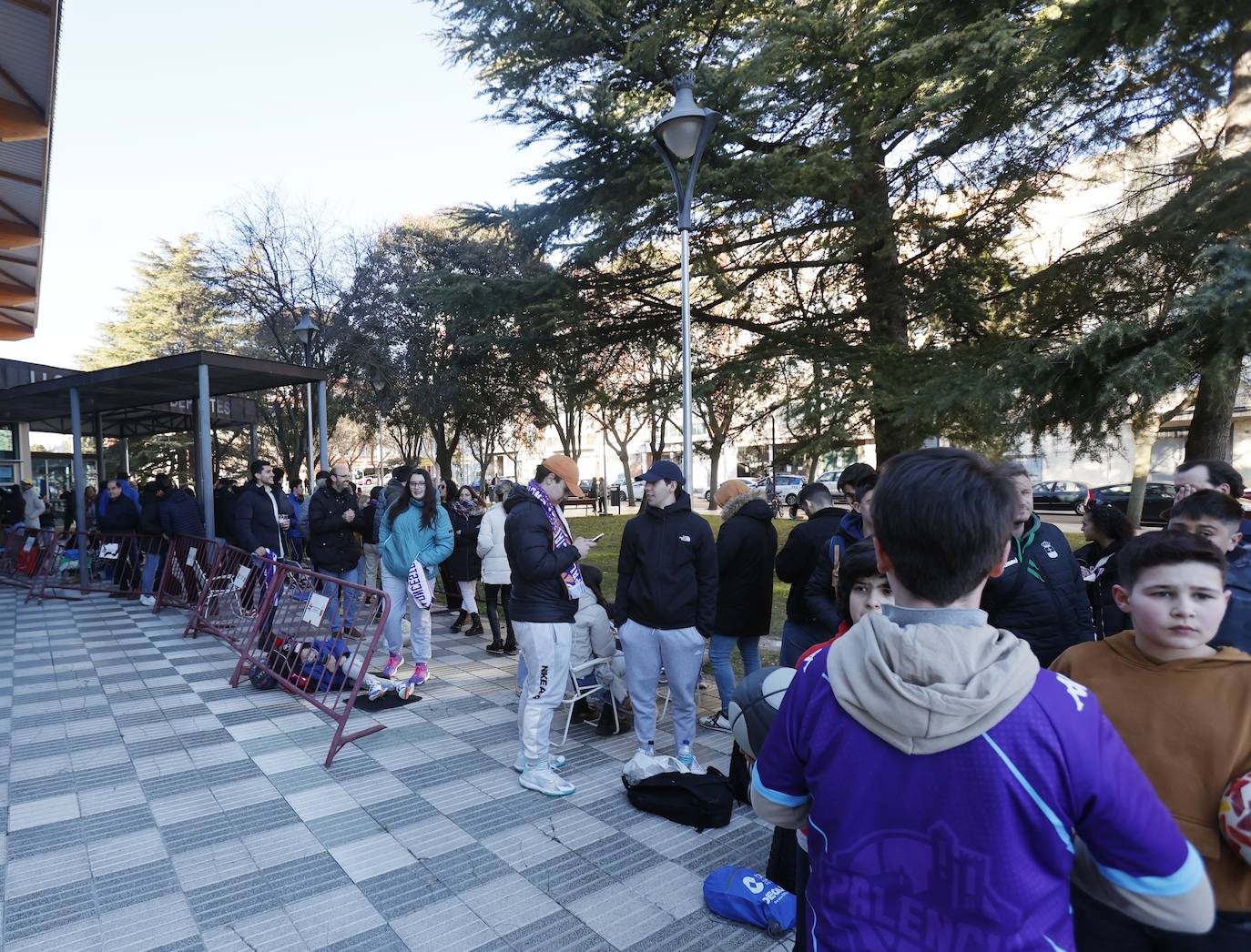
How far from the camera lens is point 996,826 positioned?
1.13m

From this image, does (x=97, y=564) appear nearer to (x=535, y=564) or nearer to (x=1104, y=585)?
(x=535, y=564)

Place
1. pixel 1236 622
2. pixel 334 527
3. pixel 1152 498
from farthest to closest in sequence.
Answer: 1. pixel 1152 498
2. pixel 334 527
3. pixel 1236 622

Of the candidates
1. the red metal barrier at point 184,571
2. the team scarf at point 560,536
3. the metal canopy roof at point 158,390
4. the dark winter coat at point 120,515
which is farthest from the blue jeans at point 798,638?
the dark winter coat at point 120,515

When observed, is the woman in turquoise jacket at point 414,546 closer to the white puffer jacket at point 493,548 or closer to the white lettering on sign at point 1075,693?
the white puffer jacket at point 493,548

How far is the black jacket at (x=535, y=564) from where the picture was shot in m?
4.04

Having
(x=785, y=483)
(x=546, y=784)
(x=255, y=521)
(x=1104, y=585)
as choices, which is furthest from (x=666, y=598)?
(x=785, y=483)

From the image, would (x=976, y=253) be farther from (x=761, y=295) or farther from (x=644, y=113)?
(x=644, y=113)

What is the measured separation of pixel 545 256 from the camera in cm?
1232

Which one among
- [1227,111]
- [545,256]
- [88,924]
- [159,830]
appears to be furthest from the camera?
[545,256]

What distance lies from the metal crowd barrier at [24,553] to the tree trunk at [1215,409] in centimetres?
1607

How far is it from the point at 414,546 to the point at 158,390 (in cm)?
865

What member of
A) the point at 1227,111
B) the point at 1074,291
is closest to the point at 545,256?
the point at 1074,291

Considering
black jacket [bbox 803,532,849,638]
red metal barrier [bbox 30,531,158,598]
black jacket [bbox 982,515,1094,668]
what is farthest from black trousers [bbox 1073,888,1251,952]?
red metal barrier [bbox 30,531,158,598]

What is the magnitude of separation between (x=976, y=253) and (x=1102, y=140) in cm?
195
